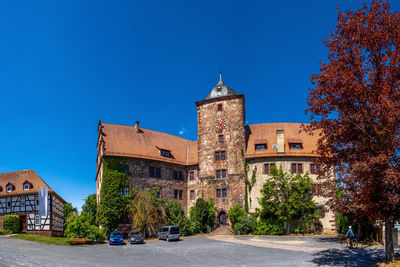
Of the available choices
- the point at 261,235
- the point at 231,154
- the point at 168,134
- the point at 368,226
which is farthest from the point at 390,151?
the point at 168,134

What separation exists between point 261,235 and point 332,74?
23.0 m

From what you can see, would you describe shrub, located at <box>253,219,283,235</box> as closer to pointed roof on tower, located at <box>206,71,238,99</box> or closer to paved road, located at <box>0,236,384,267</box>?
paved road, located at <box>0,236,384,267</box>

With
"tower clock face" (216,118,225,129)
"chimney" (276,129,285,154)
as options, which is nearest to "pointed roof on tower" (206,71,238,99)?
"tower clock face" (216,118,225,129)

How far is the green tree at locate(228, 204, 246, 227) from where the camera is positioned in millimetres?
37013

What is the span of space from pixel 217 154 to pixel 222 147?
1062 millimetres

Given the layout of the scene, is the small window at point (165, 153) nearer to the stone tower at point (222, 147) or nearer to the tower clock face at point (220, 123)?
the stone tower at point (222, 147)

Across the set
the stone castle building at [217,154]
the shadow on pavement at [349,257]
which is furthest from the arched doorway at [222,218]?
the shadow on pavement at [349,257]

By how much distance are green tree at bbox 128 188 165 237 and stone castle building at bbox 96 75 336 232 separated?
260 cm

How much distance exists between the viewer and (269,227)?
34.6 meters

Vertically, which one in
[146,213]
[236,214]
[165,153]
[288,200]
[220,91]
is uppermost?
[220,91]

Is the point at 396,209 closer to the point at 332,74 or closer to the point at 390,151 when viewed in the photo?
the point at 390,151

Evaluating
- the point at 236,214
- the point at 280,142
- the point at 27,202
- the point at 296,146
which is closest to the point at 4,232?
the point at 27,202

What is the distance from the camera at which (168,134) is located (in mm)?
46781

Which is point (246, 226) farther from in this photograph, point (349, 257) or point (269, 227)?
point (349, 257)
